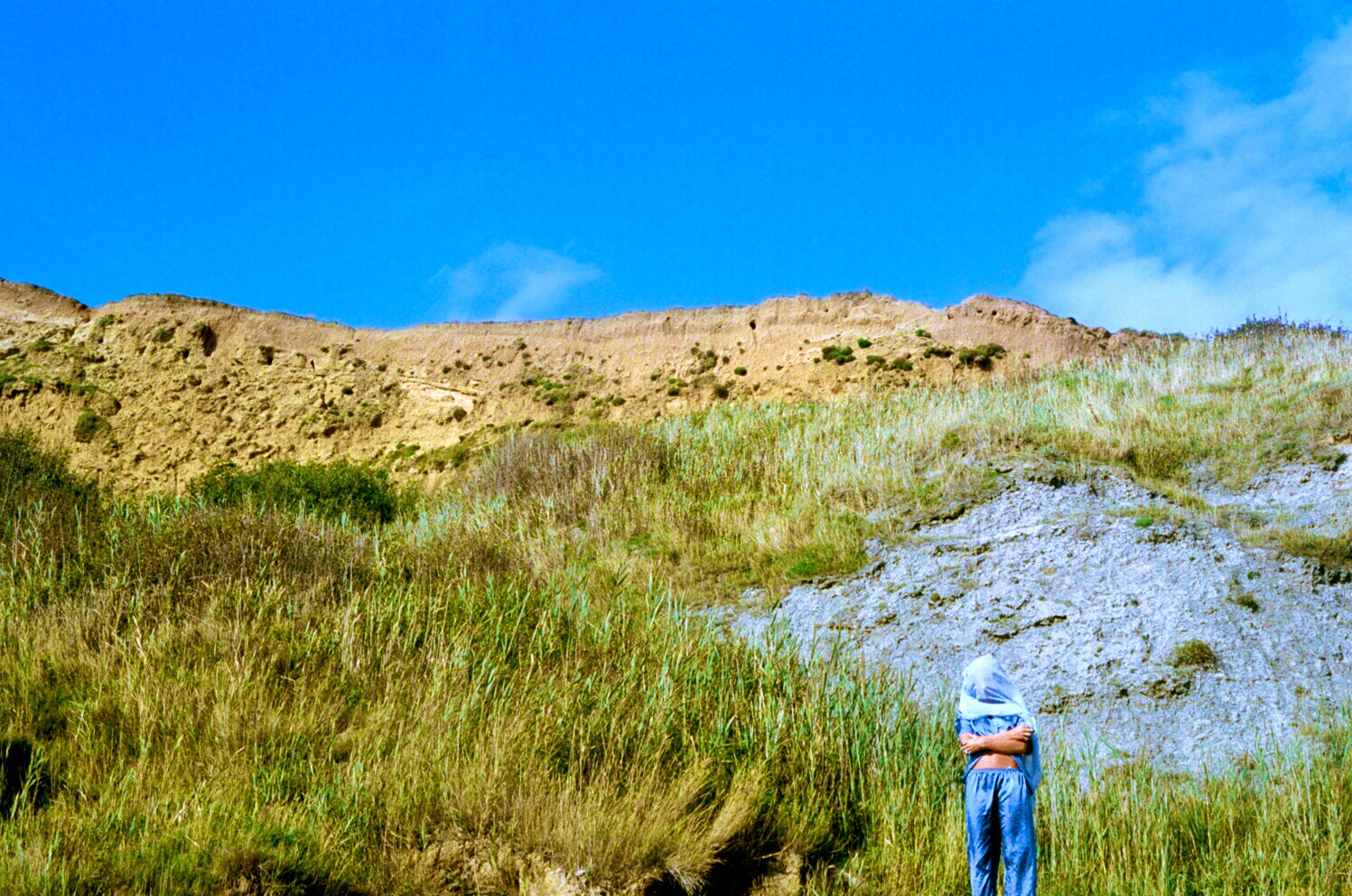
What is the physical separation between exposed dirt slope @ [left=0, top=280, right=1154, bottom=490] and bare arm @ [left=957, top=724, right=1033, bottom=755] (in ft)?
57.0

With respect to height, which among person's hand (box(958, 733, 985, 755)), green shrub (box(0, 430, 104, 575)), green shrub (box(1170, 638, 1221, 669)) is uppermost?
green shrub (box(0, 430, 104, 575))

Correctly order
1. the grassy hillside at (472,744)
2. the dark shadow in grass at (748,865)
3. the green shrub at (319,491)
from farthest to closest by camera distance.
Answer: the green shrub at (319,491), the dark shadow in grass at (748,865), the grassy hillside at (472,744)

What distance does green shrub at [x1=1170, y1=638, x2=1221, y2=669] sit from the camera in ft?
26.6

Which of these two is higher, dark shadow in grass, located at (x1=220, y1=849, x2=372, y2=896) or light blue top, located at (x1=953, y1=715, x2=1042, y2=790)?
light blue top, located at (x1=953, y1=715, x2=1042, y2=790)

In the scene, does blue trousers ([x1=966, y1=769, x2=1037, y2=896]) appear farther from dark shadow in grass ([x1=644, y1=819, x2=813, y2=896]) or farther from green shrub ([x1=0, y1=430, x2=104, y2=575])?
green shrub ([x1=0, y1=430, x2=104, y2=575])

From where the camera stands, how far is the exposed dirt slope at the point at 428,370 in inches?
882

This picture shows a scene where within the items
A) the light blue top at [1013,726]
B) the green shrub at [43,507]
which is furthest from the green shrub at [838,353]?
the light blue top at [1013,726]

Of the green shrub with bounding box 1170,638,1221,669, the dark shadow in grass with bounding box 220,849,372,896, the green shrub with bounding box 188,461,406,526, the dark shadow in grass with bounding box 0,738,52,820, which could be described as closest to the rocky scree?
the green shrub with bounding box 1170,638,1221,669

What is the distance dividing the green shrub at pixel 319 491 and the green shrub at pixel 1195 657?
10.0 m

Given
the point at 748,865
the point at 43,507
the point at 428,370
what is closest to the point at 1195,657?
the point at 748,865

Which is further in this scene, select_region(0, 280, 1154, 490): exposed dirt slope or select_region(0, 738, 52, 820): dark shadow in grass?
select_region(0, 280, 1154, 490): exposed dirt slope

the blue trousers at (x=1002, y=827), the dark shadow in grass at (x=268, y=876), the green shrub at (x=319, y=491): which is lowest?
the dark shadow in grass at (x=268, y=876)

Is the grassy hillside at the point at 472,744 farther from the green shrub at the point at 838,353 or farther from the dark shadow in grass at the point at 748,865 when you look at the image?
the green shrub at the point at 838,353

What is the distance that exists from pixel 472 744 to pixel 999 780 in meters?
3.26
